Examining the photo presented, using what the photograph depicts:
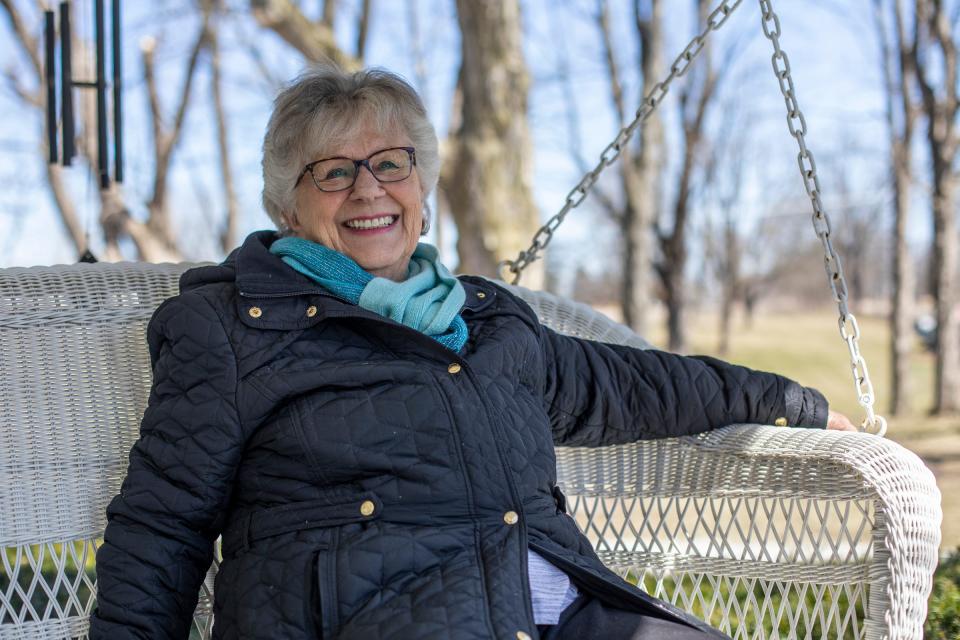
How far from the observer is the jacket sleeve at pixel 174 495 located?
169 centimetres

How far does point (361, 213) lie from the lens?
81.0 inches

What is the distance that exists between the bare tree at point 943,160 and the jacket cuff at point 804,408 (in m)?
6.92

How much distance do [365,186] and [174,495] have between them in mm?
751

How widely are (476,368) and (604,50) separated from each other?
33.3 ft

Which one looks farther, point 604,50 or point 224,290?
point 604,50

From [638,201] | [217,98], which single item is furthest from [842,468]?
[217,98]

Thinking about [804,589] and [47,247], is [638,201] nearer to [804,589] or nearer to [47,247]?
[804,589]

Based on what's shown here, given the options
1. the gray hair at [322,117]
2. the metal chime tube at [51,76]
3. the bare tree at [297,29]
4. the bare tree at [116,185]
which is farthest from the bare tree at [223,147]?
the gray hair at [322,117]

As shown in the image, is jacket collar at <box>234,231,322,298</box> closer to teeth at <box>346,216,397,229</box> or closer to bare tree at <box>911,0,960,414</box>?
teeth at <box>346,216,397,229</box>

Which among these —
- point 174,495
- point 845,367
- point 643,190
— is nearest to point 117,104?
point 174,495

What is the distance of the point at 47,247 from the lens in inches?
953

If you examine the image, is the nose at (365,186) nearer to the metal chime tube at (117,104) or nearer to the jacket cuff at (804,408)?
the jacket cuff at (804,408)

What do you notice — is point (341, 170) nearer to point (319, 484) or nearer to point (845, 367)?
point (319, 484)

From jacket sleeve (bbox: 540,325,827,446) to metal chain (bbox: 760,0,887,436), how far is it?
0.50 feet
